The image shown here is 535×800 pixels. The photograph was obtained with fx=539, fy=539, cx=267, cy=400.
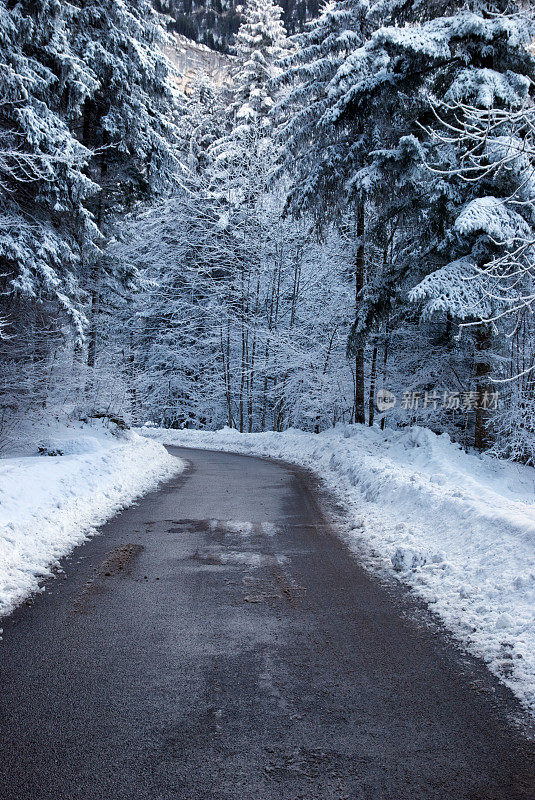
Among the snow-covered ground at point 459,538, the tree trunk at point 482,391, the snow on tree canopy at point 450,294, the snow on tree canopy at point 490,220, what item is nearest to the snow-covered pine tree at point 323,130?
the tree trunk at point 482,391

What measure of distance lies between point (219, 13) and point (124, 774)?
133 m

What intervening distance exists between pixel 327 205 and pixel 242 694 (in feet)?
53.2

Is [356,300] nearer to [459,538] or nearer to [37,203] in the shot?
[37,203]

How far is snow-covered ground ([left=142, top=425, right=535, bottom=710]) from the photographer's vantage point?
4.10 meters

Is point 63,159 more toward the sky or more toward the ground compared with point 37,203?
more toward the ground

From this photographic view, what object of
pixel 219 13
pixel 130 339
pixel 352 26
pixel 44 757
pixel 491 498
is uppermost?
pixel 219 13

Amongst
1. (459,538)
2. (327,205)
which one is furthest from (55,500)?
(327,205)

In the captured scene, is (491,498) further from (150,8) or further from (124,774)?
(150,8)

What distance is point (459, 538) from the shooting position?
19.5 ft

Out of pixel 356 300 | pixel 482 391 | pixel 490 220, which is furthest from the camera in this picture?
pixel 356 300

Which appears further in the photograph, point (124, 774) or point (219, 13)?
point (219, 13)

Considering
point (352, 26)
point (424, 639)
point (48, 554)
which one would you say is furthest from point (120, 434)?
point (352, 26)

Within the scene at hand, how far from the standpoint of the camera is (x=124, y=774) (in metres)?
2.58

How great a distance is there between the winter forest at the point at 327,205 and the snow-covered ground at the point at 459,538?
1.97 meters
